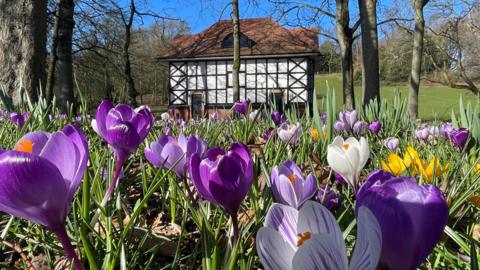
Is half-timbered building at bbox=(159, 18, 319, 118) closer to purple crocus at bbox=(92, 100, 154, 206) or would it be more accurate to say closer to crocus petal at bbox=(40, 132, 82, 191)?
purple crocus at bbox=(92, 100, 154, 206)

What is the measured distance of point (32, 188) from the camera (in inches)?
18.4

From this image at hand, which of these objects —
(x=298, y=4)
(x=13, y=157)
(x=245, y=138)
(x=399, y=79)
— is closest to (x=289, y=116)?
(x=245, y=138)

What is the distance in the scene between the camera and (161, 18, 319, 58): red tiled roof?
20.7m

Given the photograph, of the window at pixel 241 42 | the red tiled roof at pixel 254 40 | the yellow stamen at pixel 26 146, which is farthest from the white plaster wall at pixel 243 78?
the yellow stamen at pixel 26 146

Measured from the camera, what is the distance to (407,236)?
398 mm

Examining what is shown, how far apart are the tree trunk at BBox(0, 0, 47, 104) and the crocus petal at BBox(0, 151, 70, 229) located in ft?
13.9

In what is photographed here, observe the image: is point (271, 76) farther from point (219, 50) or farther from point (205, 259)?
point (205, 259)

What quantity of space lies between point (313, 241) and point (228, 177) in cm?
26

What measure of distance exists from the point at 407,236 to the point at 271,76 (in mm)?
20269

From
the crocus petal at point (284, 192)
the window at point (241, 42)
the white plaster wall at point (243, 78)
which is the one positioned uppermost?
the window at point (241, 42)

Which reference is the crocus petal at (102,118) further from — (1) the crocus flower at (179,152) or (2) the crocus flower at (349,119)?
(2) the crocus flower at (349,119)

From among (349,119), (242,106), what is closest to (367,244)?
(349,119)

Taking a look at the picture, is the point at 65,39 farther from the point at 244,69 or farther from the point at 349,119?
the point at 244,69

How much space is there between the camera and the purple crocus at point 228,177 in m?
0.61
